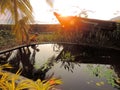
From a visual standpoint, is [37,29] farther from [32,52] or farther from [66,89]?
[66,89]

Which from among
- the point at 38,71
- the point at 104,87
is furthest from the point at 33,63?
the point at 104,87

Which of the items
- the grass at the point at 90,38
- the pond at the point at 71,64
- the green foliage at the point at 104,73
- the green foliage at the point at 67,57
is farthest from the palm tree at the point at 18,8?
the grass at the point at 90,38

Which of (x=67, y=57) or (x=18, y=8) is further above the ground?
(x=18, y=8)

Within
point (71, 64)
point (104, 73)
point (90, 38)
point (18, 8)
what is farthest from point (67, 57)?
point (18, 8)

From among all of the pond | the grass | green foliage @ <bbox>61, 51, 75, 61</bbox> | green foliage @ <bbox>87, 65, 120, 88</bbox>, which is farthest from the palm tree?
the grass

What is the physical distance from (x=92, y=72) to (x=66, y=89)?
5.79 feet

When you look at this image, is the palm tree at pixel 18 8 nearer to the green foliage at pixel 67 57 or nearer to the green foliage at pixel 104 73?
the green foliage at pixel 104 73

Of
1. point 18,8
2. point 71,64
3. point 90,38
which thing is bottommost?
point 71,64

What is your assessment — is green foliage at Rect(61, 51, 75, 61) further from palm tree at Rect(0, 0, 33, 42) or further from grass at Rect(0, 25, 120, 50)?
palm tree at Rect(0, 0, 33, 42)

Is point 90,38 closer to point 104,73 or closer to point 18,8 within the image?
point 104,73

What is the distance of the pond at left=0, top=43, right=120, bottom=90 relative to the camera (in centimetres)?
643

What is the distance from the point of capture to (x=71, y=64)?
8336 mm

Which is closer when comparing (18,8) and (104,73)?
(18,8)

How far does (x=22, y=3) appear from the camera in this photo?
17.1 feet
